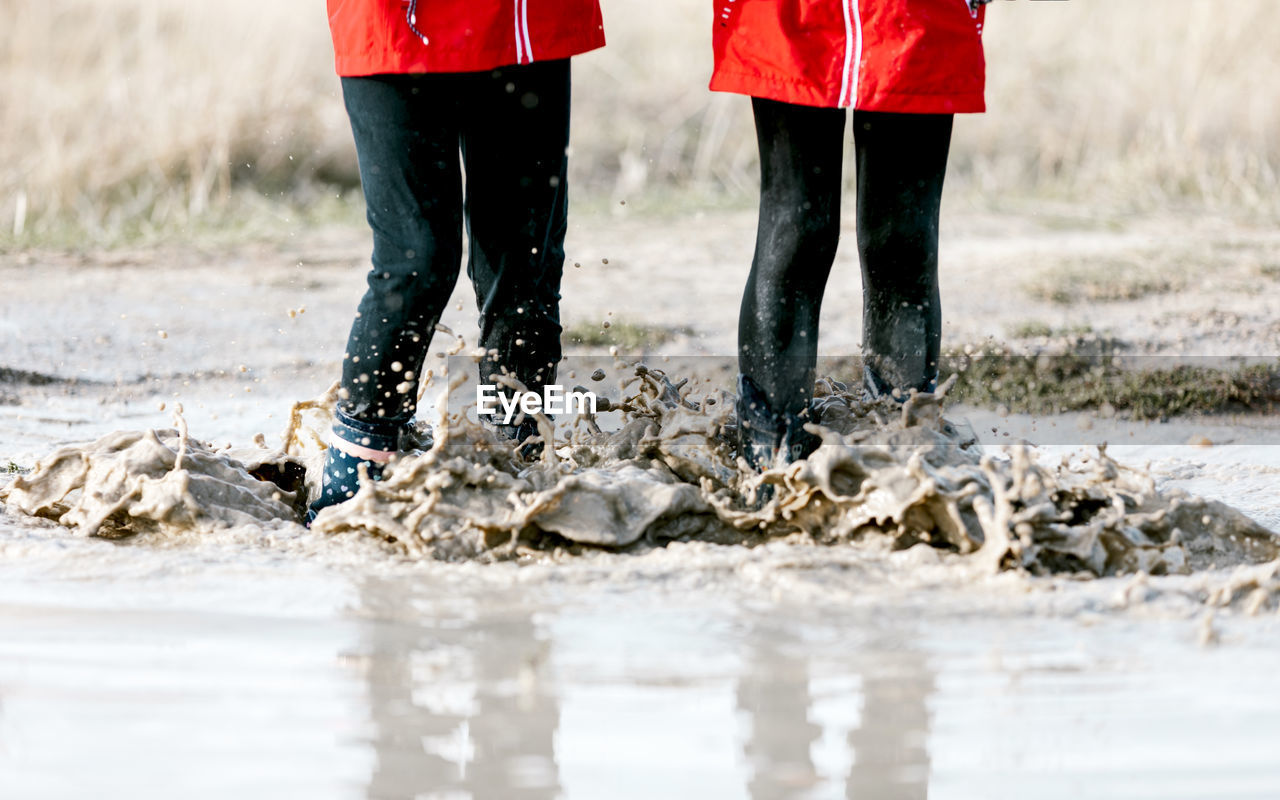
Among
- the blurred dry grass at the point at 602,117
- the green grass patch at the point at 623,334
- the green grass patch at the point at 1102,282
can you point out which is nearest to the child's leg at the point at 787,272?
the green grass patch at the point at 623,334

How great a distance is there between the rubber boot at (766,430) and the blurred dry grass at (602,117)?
15.6 feet

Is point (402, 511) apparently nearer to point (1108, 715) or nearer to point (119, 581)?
point (119, 581)

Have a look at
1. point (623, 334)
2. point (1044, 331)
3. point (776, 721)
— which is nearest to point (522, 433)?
point (776, 721)

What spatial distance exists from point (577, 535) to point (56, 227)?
16.5ft

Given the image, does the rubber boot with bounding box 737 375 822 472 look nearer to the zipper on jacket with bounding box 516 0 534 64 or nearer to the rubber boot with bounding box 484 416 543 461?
the rubber boot with bounding box 484 416 543 461

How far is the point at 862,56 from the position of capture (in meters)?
2.82

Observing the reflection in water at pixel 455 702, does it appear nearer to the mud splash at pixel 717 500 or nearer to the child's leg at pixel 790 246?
the mud splash at pixel 717 500

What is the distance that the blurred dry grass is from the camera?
24.6ft

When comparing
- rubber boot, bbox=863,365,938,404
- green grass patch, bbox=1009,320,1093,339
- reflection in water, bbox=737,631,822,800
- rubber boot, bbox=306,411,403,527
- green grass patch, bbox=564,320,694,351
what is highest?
rubber boot, bbox=863,365,938,404

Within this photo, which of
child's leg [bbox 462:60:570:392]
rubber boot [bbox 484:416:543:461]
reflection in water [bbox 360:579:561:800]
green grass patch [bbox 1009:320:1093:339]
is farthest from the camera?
green grass patch [bbox 1009:320:1093:339]

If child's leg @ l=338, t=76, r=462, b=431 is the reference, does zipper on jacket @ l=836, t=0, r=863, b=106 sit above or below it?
above

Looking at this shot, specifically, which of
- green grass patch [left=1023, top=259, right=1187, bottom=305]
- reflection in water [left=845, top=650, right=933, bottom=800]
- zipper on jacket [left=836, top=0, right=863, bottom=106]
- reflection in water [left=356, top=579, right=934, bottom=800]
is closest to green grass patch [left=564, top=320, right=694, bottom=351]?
green grass patch [left=1023, top=259, right=1187, bottom=305]

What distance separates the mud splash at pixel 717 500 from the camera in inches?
116

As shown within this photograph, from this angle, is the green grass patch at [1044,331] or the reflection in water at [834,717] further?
the green grass patch at [1044,331]
